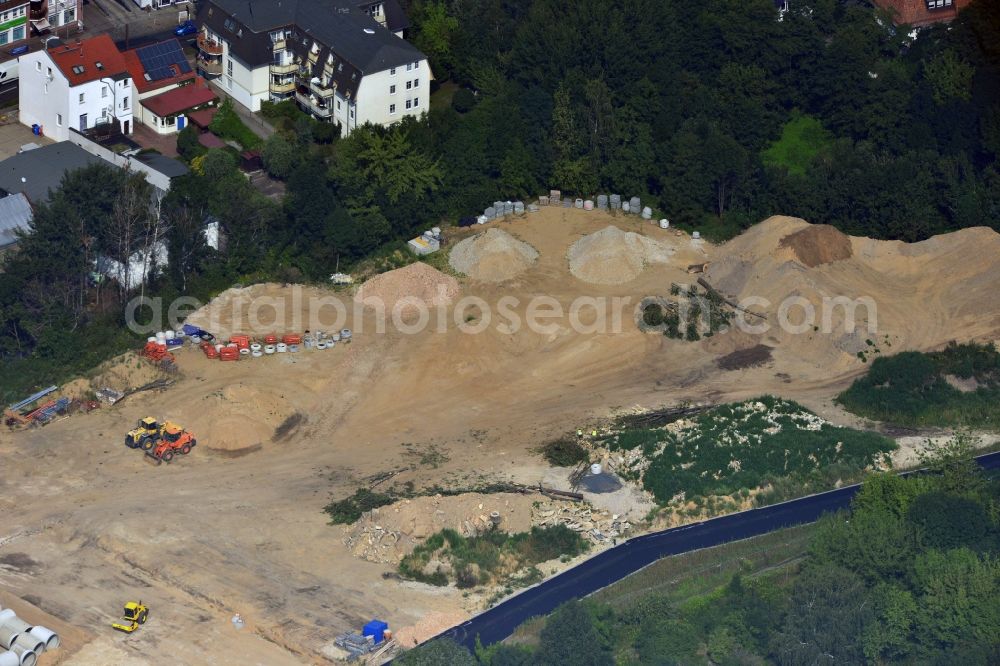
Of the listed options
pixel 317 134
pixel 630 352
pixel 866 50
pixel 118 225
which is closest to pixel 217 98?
pixel 317 134

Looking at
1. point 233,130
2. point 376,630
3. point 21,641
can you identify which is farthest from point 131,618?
point 233,130

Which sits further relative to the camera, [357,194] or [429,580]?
[357,194]

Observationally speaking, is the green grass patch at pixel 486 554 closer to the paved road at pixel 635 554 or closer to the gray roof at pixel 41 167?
the paved road at pixel 635 554

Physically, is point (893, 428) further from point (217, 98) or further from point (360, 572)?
point (217, 98)

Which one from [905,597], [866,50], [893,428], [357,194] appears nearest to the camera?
[905,597]

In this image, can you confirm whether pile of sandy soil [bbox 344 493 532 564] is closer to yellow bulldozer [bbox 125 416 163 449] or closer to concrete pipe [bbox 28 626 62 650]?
yellow bulldozer [bbox 125 416 163 449]

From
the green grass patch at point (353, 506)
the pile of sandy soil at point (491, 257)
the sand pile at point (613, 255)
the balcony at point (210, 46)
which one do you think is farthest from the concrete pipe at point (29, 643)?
the balcony at point (210, 46)

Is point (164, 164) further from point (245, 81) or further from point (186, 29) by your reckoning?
point (186, 29)
